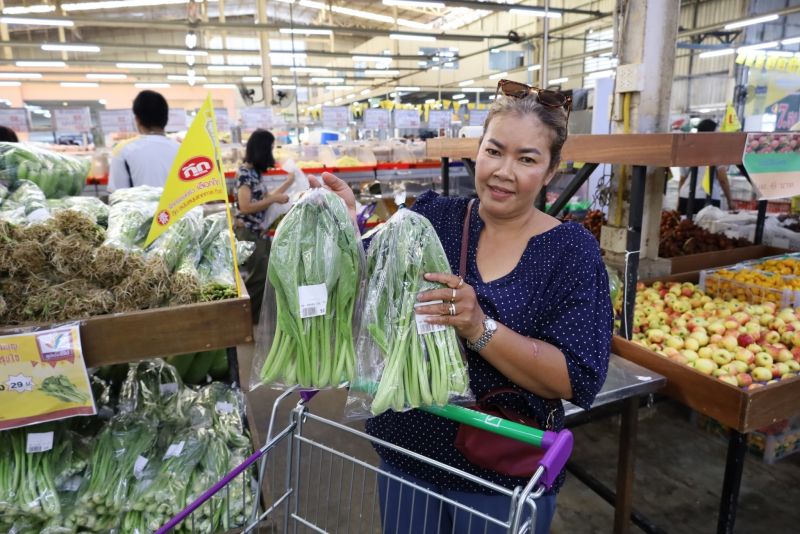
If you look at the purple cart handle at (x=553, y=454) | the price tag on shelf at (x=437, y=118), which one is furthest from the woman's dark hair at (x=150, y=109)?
the price tag on shelf at (x=437, y=118)

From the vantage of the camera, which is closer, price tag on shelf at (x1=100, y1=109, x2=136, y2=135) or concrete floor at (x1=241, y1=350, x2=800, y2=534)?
concrete floor at (x1=241, y1=350, x2=800, y2=534)

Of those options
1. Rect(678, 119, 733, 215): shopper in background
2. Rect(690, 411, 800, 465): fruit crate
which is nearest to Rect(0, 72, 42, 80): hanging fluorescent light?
Rect(678, 119, 733, 215): shopper in background

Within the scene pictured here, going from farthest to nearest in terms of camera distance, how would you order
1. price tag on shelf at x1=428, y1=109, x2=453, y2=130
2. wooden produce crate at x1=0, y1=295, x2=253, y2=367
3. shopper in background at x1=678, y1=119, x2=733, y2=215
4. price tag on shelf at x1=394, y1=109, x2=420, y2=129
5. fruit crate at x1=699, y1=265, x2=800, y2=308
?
price tag on shelf at x1=428, y1=109, x2=453, y2=130 → price tag on shelf at x1=394, y1=109, x2=420, y2=129 → shopper in background at x1=678, y1=119, x2=733, y2=215 → fruit crate at x1=699, y1=265, x2=800, y2=308 → wooden produce crate at x1=0, y1=295, x2=253, y2=367

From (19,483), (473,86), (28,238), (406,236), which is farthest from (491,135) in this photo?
(473,86)

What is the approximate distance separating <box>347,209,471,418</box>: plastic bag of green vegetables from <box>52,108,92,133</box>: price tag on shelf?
706 centimetres

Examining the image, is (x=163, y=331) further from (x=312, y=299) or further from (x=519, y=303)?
(x=519, y=303)

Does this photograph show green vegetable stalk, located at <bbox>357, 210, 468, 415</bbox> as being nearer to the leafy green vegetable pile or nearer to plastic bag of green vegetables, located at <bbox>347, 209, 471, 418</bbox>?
plastic bag of green vegetables, located at <bbox>347, 209, 471, 418</bbox>

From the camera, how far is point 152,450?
5.64ft

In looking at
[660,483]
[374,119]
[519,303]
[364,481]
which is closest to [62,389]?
[364,481]

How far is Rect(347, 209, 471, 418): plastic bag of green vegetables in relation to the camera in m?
1.05

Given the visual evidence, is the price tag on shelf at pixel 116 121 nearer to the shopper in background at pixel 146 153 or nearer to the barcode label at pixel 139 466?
the shopper in background at pixel 146 153

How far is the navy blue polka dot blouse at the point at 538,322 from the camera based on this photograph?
116 cm

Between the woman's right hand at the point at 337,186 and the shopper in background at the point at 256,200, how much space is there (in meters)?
3.25

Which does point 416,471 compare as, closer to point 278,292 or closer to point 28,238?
point 278,292
